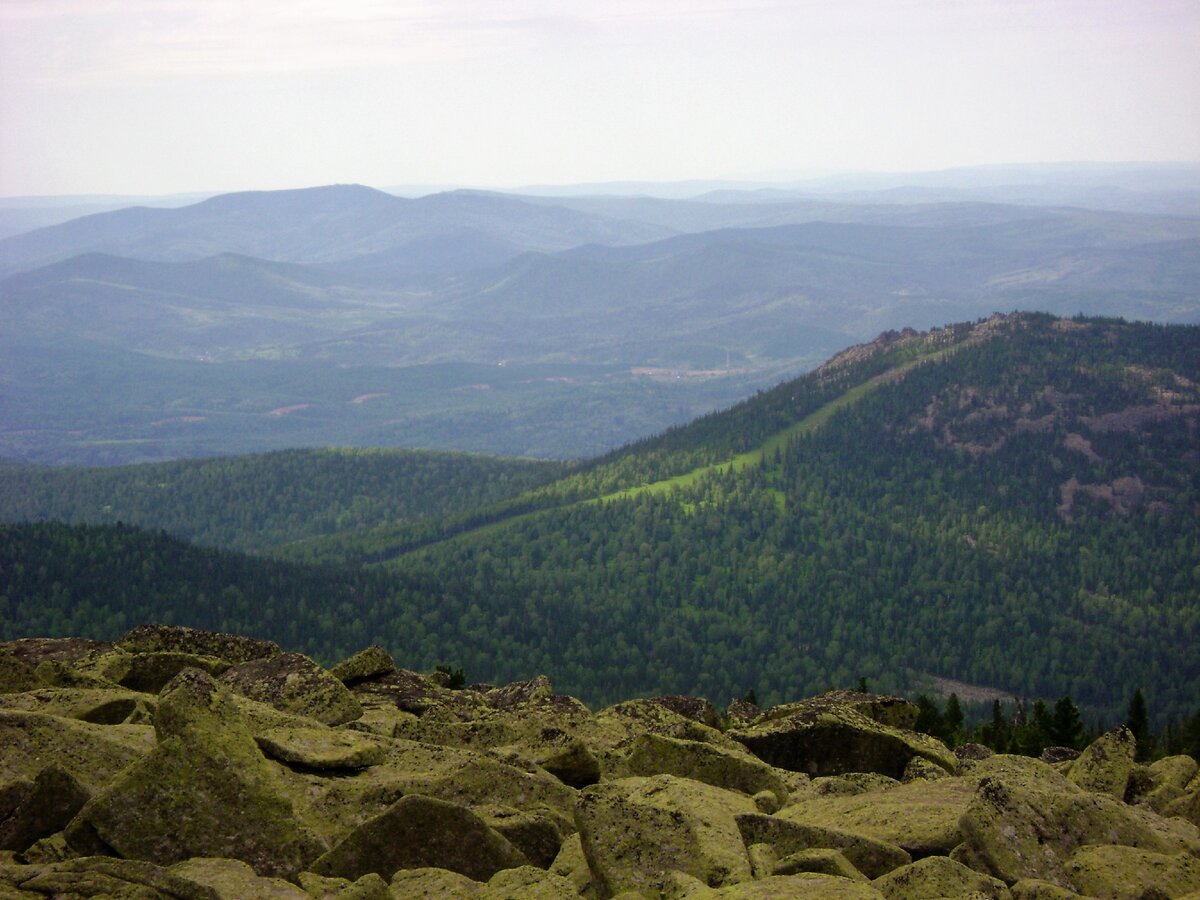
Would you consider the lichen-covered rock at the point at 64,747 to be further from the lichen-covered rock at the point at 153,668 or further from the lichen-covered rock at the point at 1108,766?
the lichen-covered rock at the point at 1108,766

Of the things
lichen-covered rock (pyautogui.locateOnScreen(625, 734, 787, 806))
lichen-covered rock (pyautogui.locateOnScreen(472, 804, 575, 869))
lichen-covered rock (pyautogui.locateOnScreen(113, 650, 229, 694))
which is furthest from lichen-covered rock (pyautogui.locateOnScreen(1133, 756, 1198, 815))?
lichen-covered rock (pyautogui.locateOnScreen(113, 650, 229, 694))

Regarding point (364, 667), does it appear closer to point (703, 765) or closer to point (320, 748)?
point (320, 748)

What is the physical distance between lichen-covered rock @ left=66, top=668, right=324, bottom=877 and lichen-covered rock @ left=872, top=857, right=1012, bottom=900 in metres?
11.7

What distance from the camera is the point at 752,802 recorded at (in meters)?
29.5

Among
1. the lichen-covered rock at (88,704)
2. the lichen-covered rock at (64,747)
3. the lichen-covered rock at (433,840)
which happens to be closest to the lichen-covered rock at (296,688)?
the lichen-covered rock at (88,704)

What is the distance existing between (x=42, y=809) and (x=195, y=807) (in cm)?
295

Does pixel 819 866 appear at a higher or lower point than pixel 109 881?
lower

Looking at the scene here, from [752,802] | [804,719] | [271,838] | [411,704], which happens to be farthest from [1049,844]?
[411,704]

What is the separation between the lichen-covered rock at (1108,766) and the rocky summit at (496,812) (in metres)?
0.08

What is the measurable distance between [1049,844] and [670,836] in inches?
322

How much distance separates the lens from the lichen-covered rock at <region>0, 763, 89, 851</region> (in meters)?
23.0

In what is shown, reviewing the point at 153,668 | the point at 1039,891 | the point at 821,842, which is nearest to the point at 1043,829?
the point at 1039,891

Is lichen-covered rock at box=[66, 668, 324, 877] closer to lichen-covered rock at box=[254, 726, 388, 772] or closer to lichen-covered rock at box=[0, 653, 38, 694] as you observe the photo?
lichen-covered rock at box=[254, 726, 388, 772]

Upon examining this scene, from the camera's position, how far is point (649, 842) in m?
24.7
